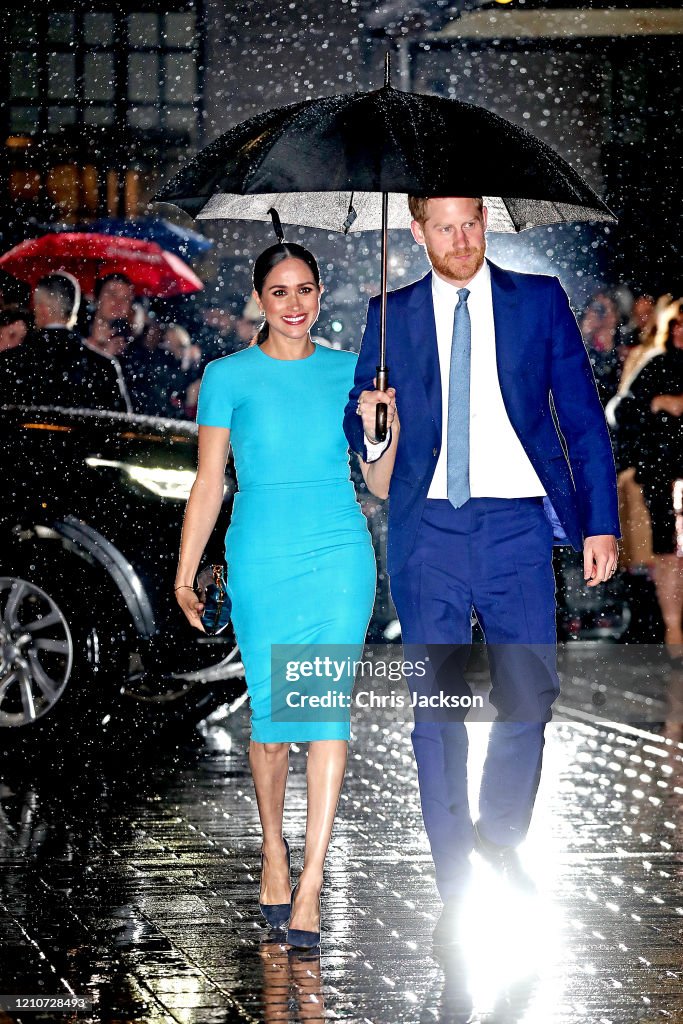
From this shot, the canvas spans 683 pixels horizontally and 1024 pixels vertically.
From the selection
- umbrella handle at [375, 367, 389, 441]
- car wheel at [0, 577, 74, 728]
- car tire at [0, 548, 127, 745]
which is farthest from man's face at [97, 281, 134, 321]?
umbrella handle at [375, 367, 389, 441]

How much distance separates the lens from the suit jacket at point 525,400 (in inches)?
229

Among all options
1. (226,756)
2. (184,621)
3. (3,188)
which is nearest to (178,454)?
(184,621)

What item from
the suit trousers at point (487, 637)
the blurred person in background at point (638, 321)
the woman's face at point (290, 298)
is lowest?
the suit trousers at point (487, 637)

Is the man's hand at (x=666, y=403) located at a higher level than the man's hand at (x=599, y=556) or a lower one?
→ higher

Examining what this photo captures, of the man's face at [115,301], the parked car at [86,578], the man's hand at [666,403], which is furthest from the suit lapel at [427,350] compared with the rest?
the man's hand at [666,403]

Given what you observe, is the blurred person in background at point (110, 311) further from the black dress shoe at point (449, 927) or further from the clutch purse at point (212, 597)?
the black dress shoe at point (449, 927)

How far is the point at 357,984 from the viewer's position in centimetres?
520

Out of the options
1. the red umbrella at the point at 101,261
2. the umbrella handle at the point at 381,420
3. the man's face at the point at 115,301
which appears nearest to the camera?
the umbrella handle at the point at 381,420

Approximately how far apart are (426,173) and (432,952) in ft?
6.71

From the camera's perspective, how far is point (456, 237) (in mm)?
5844

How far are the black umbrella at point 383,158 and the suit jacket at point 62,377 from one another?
3894 mm

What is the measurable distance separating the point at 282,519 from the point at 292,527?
36 millimetres

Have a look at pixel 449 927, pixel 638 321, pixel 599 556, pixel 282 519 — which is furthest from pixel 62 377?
pixel 449 927

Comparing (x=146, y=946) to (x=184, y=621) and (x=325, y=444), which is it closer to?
(x=325, y=444)
